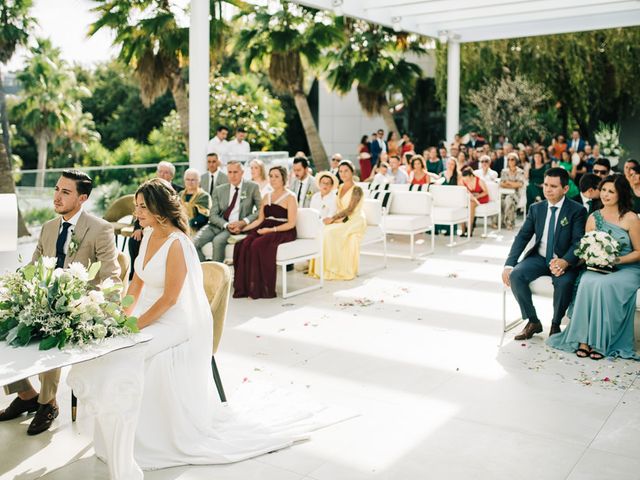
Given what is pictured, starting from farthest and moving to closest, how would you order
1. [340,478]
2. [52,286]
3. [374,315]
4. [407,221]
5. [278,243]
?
[407,221]
[278,243]
[374,315]
[340,478]
[52,286]

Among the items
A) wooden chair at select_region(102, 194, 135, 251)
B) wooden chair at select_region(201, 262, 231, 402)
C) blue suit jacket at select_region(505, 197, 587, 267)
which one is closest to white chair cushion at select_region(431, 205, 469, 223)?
wooden chair at select_region(102, 194, 135, 251)

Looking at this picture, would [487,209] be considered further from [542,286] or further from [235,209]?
[542,286]

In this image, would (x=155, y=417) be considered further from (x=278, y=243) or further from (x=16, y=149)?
(x=16, y=149)

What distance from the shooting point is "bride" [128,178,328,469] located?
4.09 metres

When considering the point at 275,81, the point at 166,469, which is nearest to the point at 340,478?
the point at 166,469

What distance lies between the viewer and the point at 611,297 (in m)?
6.05

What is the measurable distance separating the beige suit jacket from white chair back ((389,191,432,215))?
688 cm

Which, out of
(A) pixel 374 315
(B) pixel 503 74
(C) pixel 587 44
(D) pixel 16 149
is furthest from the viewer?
(D) pixel 16 149

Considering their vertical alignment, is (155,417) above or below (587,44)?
below

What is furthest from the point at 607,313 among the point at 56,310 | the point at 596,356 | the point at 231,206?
the point at 231,206

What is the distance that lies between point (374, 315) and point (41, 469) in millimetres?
4098

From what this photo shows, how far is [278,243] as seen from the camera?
335 inches

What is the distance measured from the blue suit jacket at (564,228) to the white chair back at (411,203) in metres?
4.37

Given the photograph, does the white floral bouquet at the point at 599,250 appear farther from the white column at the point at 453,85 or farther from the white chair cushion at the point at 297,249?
the white column at the point at 453,85
